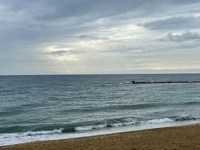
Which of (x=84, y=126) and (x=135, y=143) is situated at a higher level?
(x=135, y=143)

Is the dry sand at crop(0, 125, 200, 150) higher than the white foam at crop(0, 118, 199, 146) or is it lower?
higher

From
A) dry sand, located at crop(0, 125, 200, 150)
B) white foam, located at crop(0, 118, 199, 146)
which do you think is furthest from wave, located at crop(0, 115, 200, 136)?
dry sand, located at crop(0, 125, 200, 150)

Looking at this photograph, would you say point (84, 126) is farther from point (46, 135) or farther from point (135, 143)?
point (135, 143)

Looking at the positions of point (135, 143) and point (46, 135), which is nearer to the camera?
point (135, 143)

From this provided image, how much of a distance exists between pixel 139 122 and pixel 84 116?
6046mm

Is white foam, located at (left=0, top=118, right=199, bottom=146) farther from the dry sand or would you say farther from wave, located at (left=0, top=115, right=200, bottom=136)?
the dry sand

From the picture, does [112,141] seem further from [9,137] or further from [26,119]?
[26,119]

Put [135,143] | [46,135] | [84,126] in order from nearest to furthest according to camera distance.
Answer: [135,143], [46,135], [84,126]

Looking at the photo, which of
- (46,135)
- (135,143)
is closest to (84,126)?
(46,135)

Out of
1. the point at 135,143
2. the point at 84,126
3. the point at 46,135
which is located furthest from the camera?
the point at 84,126

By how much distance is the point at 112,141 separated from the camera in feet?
47.9

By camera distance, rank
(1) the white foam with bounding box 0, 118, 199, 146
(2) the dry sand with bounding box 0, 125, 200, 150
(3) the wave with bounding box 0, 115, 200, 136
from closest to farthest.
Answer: (2) the dry sand with bounding box 0, 125, 200, 150
(1) the white foam with bounding box 0, 118, 199, 146
(3) the wave with bounding box 0, 115, 200, 136

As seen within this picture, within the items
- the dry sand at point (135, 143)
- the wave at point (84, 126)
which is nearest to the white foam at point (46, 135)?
the wave at point (84, 126)

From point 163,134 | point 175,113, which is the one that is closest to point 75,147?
point 163,134
